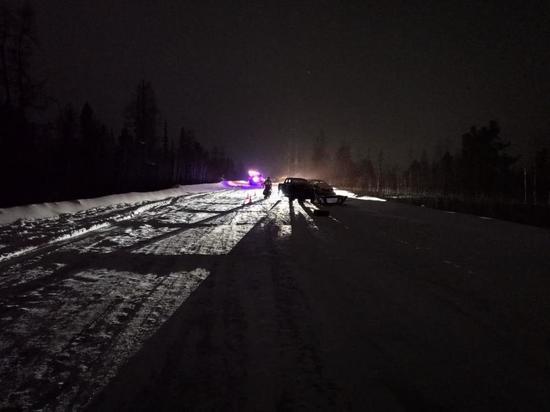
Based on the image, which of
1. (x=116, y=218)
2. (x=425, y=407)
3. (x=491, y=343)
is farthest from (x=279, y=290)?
(x=116, y=218)

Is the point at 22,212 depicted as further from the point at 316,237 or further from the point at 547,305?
the point at 547,305

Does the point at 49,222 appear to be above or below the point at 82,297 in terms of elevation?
above

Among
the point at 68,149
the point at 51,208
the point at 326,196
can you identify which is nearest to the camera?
the point at 51,208

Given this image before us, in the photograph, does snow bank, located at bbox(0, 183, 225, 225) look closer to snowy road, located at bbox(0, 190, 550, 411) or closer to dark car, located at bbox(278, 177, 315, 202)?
snowy road, located at bbox(0, 190, 550, 411)

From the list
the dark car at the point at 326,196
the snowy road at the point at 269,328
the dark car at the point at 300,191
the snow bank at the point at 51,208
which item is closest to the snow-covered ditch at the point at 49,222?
the snow bank at the point at 51,208

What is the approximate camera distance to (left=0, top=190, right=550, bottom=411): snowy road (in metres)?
3.15

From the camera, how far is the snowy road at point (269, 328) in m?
3.15

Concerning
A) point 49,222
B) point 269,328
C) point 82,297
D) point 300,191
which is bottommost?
point 269,328

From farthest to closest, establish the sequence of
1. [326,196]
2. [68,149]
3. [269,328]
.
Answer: [68,149], [326,196], [269,328]

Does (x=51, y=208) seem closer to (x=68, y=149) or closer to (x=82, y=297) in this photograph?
(x=82, y=297)

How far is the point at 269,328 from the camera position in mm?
4547

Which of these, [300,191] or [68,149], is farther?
[68,149]

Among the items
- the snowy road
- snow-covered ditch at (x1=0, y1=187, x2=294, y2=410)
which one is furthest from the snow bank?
the snowy road

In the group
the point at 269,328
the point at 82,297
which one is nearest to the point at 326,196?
the point at 82,297
